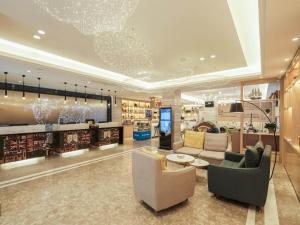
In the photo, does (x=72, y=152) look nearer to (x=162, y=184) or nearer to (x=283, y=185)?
(x=162, y=184)

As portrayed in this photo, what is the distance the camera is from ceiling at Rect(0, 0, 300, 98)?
8.23ft

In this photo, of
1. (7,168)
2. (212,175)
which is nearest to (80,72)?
(7,168)

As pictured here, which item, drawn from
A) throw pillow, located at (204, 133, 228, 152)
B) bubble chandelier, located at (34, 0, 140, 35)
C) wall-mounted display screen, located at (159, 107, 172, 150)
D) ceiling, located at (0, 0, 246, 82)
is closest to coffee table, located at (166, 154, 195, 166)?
throw pillow, located at (204, 133, 228, 152)

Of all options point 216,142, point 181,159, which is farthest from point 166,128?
point 181,159

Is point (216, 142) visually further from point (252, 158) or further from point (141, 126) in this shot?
point (141, 126)

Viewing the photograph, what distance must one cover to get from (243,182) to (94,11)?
3.31 metres

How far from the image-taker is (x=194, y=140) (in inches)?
210

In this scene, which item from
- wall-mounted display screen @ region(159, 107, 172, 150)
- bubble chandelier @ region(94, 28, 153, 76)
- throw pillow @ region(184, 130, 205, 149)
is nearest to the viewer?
bubble chandelier @ region(94, 28, 153, 76)

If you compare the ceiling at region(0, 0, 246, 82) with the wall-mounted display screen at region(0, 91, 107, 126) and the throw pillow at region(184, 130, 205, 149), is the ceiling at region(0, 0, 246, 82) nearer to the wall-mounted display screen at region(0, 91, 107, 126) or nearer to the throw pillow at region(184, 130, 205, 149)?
the throw pillow at region(184, 130, 205, 149)

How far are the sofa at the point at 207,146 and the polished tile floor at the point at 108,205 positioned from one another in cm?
57

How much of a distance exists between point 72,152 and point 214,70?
6.46 m

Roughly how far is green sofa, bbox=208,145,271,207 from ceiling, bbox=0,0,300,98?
7.05 ft

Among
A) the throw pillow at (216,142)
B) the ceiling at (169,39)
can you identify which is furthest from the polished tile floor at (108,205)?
the ceiling at (169,39)

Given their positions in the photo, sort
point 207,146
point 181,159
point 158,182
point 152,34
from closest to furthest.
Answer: point 158,182 < point 152,34 < point 181,159 < point 207,146
